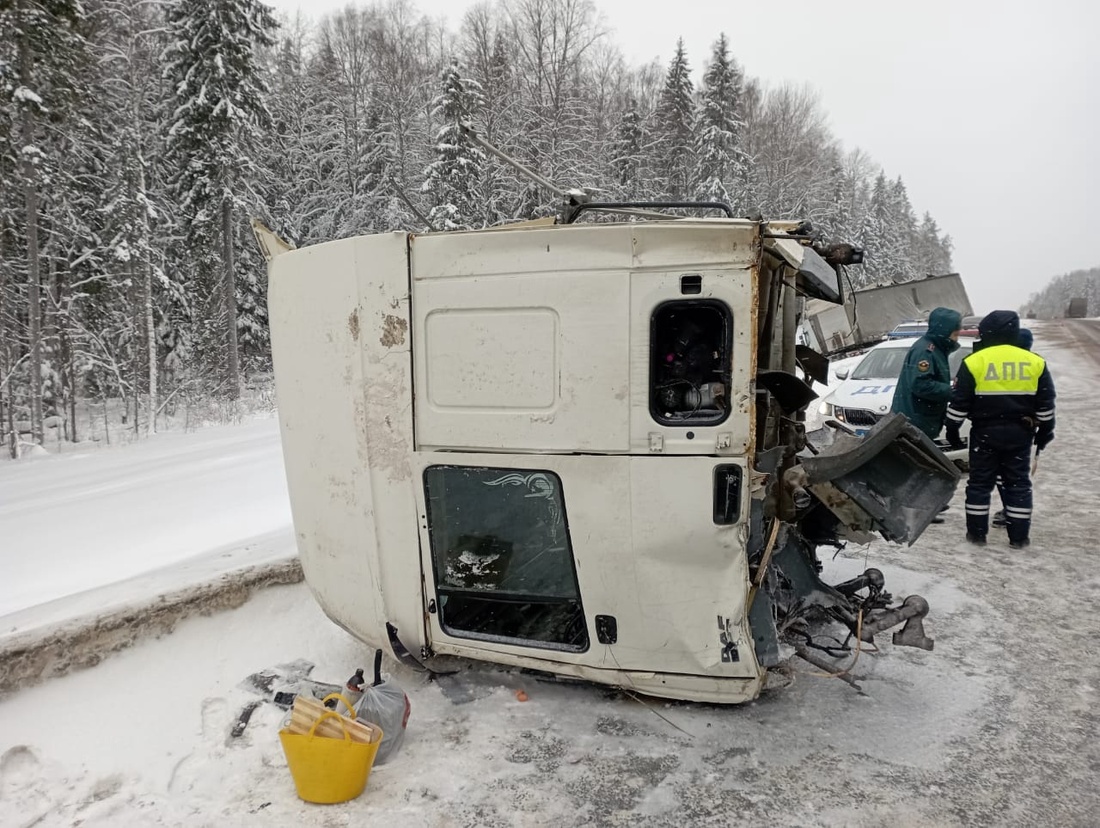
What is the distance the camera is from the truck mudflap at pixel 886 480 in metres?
3.38

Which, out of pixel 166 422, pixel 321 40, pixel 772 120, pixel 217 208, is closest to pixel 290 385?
pixel 166 422

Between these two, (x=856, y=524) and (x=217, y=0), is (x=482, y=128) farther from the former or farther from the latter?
(x=856, y=524)

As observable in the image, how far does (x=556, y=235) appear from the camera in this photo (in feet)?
9.91

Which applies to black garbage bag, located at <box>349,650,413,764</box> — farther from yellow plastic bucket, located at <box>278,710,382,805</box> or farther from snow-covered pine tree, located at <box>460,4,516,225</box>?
snow-covered pine tree, located at <box>460,4,516,225</box>

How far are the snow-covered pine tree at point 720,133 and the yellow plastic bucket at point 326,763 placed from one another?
32.2 meters

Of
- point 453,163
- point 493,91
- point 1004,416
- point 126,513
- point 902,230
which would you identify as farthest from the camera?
point 902,230

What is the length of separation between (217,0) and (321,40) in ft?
67.4

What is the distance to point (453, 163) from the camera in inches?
910

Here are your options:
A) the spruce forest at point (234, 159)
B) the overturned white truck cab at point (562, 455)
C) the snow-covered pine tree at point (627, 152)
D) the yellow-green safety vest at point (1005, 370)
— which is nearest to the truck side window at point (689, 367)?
the overturned white truck cab at point (562, 455)

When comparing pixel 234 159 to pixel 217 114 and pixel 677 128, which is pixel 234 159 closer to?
pixel 217 114

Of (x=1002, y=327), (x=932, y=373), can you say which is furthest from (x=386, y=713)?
(x=1002, y=327)

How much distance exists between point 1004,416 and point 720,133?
3000 centimetres

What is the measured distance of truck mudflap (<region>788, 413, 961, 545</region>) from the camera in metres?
3.38

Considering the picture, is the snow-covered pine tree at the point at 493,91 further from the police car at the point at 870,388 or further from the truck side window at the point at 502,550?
the truck side window at the point at 502,550
